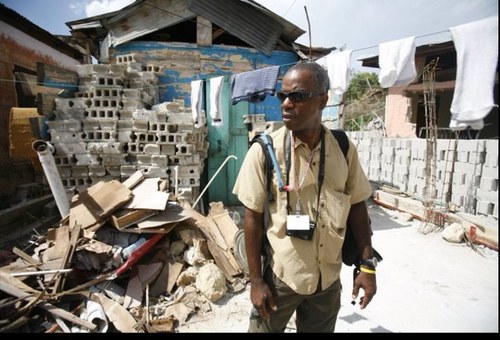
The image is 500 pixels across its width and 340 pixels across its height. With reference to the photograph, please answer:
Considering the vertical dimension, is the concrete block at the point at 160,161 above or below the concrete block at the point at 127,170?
above

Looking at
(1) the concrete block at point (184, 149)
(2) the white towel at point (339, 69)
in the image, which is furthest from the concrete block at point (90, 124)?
(2) the white towel at point (339, 69)

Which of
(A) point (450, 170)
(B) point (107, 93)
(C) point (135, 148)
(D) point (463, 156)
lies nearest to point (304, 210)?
(C) point (135, 148)

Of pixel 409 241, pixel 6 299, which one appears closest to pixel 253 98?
pixel 409 241

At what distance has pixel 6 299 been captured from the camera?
2934 mm

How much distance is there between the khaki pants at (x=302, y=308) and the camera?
5.15ft

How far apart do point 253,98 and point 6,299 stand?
4.70 metres

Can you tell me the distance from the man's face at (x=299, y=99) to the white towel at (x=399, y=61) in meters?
2.88

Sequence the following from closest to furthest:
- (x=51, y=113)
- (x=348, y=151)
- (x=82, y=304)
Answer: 1. (x=348, y=151)
2. (x=82, y=304)
3. (x=51, y=113)

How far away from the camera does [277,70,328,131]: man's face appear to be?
1.44m

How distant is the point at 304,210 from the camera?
5.05ft

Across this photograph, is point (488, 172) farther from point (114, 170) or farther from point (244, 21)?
point (114, 170)

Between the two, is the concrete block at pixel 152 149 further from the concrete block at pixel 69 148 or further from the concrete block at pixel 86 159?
the concrete block at pixel 69 148

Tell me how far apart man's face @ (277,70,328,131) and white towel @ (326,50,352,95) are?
345 cm

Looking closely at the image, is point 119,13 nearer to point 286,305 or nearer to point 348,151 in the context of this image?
point 348,151
